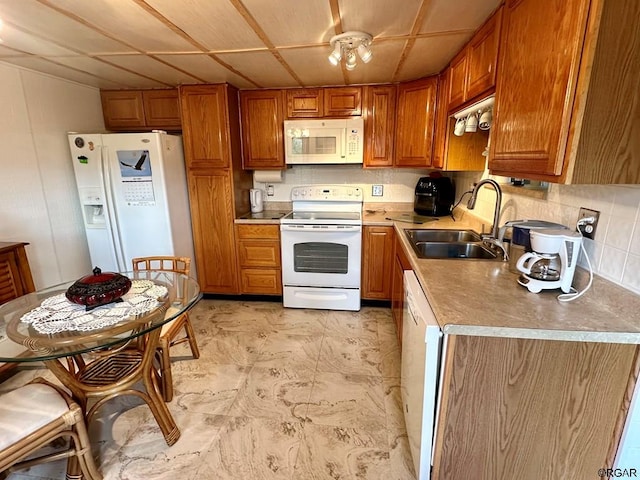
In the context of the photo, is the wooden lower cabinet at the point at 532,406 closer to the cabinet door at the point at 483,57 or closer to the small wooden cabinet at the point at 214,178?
the cabinet door at the point at 483,57

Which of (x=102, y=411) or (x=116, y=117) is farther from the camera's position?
(x=116, y=117)

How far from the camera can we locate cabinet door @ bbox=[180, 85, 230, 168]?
2854mm

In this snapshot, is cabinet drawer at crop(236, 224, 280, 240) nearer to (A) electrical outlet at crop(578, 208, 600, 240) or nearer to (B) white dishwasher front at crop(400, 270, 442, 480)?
(B) white dishwasher front at crop(400, 270, 442, 480)

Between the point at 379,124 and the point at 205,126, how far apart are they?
1.65 meters

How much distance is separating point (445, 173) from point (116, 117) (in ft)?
11.2

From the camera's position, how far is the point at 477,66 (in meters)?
1.76

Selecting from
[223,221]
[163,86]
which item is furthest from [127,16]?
[223,221]

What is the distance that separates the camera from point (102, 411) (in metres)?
1.84

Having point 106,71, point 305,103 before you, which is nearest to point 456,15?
point 305,103

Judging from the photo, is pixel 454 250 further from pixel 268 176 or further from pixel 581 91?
pixel 268 176

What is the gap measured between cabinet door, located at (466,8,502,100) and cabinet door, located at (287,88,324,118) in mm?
1420

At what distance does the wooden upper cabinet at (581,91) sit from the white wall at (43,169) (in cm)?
336

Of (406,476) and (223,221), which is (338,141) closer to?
(223,221)

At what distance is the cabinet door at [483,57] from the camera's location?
59.9 inches
